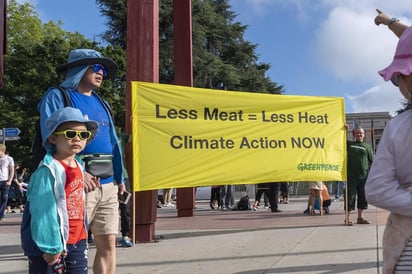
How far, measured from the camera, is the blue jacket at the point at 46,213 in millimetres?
2801

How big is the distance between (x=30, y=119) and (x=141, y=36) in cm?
2831

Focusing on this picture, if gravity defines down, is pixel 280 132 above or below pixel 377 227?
above

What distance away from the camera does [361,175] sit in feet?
30.7

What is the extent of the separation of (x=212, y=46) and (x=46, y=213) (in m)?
43.0

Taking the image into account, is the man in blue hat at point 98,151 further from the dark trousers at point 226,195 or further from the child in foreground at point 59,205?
the dark trousers at point 226,195

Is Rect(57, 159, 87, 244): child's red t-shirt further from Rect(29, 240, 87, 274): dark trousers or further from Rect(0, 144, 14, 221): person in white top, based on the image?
Rect(0, 144, 14, 221): person in white top

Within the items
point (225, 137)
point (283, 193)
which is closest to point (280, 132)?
point (225, 137)

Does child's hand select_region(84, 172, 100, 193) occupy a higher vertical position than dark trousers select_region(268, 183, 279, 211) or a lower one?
higher

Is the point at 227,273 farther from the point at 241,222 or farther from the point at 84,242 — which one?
the point at 241,222

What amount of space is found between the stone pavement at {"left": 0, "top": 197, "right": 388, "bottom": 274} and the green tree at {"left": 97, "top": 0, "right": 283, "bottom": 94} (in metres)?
28.9

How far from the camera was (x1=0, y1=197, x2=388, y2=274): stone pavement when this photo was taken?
554cm

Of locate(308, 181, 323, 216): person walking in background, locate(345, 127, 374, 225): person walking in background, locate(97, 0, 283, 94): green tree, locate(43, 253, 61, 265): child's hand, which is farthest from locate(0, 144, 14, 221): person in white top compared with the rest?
locate(97, 0, 283, 94): green tree

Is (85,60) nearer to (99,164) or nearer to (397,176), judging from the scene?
(99,164)

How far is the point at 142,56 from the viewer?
754 cm
